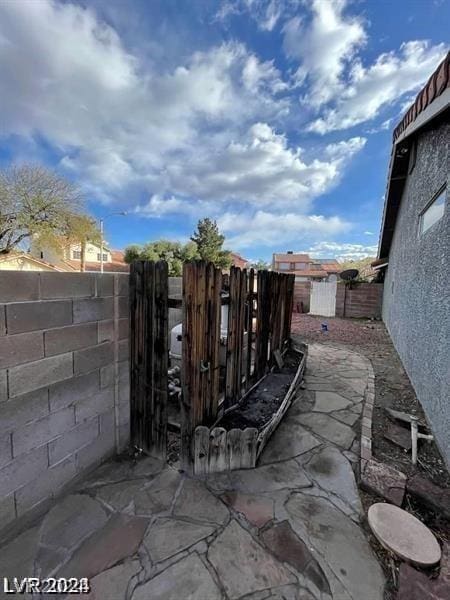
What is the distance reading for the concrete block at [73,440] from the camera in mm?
1843

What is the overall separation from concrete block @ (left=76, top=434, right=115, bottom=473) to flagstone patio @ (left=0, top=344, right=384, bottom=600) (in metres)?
0.10

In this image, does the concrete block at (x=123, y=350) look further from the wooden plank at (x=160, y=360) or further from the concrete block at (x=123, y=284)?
the concrete block at (x=123, y=284)

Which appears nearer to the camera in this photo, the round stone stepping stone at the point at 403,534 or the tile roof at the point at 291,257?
the round stone stepping stone at the point at 403,534

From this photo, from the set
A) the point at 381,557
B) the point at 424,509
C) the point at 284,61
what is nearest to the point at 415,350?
the point at 424,509

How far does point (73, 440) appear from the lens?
198 cm

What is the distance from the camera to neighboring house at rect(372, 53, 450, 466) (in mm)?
2684

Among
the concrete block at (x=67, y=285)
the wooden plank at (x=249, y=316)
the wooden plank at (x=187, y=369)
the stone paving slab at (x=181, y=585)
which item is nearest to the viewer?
the stone paving slab at (x=181, y=585)

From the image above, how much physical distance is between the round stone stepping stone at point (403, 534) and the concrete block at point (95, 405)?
2.24 m

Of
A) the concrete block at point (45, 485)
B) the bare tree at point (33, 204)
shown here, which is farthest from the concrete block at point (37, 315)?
the bare tree at point (33, 204)

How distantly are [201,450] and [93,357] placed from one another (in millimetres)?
1221

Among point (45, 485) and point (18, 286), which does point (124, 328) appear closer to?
point (18, 286)

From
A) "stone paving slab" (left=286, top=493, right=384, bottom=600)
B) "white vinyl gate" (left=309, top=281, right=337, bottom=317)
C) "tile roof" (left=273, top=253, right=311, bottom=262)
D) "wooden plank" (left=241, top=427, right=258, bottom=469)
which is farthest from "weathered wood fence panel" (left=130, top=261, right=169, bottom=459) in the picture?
"tile roof" (left=273, top=253, right=311, bottom=262)

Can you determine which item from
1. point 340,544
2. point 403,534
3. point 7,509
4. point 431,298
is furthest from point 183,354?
point 431,298

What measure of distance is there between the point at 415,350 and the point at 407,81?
4.79 meters
